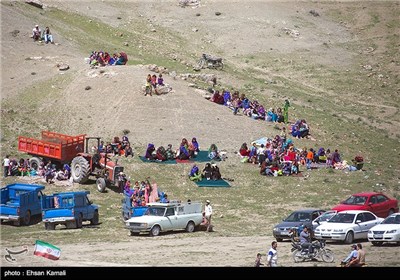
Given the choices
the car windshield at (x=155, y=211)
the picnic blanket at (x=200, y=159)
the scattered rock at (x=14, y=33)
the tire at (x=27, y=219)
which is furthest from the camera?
the scattered rock at (x=14, y=33)

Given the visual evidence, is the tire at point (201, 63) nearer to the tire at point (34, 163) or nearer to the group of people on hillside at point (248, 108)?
the group of people on hillside at point (248, 108)

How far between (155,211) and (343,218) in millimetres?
7213

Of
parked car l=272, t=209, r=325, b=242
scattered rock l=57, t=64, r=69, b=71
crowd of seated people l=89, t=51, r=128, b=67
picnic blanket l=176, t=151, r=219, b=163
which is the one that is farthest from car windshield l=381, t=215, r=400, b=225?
scattered rock l=57, t=64, r=69, b=71

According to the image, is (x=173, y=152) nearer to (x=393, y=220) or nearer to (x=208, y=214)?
(x=208, y=214)

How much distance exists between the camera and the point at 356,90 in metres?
77.9

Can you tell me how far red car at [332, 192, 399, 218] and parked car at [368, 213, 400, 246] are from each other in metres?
4.24

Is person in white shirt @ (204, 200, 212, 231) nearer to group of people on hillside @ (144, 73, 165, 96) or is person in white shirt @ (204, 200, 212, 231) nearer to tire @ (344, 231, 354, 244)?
tire @ (344, 231, 354, 244)

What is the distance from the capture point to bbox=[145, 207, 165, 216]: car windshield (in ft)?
128

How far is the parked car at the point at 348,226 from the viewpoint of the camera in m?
35.8

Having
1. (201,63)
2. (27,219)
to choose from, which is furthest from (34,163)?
(201,63)

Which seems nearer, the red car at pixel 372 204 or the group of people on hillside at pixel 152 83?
the red car at pixel 372 204

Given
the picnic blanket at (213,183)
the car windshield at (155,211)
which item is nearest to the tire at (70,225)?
the car windshield at (155,211)
